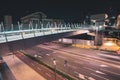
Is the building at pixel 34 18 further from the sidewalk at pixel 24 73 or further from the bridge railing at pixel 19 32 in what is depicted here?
the sidewalk at pixel 24 73

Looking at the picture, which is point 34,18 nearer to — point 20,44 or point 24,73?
point 24,73

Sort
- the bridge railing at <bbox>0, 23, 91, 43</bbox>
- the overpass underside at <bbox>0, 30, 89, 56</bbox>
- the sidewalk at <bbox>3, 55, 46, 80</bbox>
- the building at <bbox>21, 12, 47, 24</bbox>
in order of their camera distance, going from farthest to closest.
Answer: the building at <bbox>21, 12, 47, 24</bbox>, the sidewalk at <bbox>3, 55, 46, 80</bbox>, the bridge railing at <bbox>0, 23, 91, 43</bbox>, the overpass underside at <bbox>0, 30, 89, 56</bbox>

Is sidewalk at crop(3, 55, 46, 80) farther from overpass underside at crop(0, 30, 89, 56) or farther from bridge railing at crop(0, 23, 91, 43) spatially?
bridge railing at crop(0, 23, 91, 43)

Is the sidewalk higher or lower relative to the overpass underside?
lower

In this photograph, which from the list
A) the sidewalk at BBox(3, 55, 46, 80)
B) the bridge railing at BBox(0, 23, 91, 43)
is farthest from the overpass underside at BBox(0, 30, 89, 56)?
the sidewalk at BBox(3, 55, 46, 80)

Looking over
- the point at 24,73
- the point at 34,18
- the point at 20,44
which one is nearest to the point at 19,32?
the point at 20,44

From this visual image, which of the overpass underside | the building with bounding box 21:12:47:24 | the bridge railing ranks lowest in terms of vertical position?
the overpass underside

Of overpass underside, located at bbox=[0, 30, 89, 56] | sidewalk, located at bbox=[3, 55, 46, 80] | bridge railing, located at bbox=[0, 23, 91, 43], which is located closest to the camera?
overpass underside, located at bbox=[0, 30, 89, 56]

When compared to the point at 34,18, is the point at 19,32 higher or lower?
lower

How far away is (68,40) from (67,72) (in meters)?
41.5

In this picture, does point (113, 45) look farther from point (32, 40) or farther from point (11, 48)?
point (11, 48)

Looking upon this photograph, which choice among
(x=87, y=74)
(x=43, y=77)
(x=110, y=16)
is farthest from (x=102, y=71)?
(x=110, y=16)

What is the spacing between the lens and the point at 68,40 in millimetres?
72062

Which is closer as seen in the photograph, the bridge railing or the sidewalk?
the bridge railing
